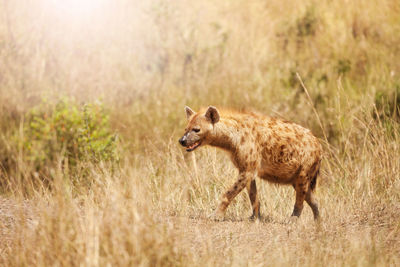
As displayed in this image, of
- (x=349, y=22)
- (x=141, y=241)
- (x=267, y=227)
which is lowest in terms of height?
(x=267, y=227)

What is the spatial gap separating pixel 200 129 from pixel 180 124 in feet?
12.5

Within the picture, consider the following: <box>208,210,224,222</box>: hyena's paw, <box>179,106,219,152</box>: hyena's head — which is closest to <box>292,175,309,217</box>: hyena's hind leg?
<box>208,210,224,222</box>: hyena's paw

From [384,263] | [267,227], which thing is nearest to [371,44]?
[267,227]

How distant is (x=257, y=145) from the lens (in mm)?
5254

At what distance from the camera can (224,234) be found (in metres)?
4.39

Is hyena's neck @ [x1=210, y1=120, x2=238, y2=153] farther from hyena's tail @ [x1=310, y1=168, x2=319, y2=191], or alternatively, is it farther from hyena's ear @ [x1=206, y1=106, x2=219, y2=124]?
hyena's tail @ [x1=310, y1=168, x2=319, y2=191]

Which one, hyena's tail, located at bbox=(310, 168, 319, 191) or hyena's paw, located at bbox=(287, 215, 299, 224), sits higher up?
hyena's tail, located at bbox=(310, 168, 319, 191)

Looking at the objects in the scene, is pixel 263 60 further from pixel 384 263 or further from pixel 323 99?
pixel 384 263

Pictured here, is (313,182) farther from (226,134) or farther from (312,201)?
(226,134)


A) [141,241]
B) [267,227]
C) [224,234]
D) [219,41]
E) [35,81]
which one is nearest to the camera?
[141,241]

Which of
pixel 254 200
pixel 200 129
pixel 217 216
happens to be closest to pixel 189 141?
pixel 200 129

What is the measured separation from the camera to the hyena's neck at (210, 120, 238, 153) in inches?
206

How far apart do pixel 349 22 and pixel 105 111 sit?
5764 millimetres

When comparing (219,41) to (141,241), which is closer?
(141,241)
